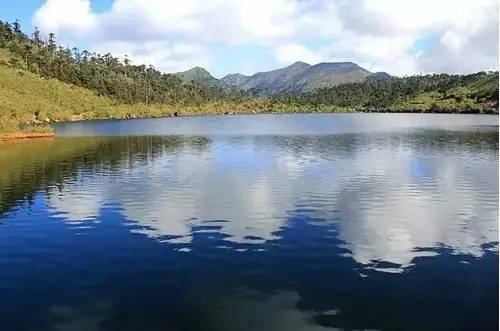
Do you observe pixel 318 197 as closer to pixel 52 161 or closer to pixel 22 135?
pixel 52 161

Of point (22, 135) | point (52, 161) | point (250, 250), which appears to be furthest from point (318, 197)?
point (22, 135)

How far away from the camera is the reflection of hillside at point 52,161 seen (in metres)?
59.0

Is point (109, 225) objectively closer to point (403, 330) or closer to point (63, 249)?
point (63, 249)

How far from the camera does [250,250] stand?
109ft

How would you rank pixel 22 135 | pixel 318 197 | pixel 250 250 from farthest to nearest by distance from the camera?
pixel 22 135, pixel 318 197, pixel 250 250

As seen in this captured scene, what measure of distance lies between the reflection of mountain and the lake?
20 cm

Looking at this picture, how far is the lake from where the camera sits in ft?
77.5

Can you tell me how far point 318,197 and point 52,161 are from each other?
168ft

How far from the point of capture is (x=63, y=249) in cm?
3388

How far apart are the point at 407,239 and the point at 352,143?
8170 centimetres

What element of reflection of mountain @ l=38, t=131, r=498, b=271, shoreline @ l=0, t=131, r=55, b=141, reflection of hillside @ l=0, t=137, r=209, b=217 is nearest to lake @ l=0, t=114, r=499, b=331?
reflection of mountain @ l=38, t=131, r=498, b=271

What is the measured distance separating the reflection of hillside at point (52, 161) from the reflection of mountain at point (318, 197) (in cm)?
330

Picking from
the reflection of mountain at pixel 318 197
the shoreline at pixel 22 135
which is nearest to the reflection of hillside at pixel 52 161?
the reflection of mountain at pixel 318 197

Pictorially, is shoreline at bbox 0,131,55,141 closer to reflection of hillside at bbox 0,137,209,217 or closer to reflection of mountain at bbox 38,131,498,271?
reflection of hillside at bbox 0,137,209,217
